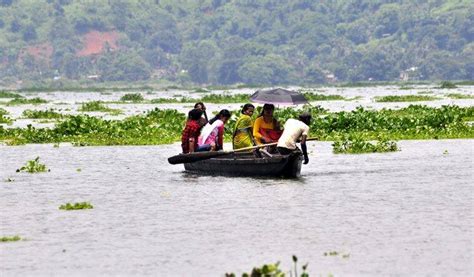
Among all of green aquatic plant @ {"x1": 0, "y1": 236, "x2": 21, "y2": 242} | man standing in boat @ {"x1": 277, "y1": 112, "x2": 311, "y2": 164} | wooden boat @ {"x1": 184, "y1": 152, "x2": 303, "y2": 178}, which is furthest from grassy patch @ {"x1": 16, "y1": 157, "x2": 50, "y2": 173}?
green aquatic plant @ {"x1": 0, "y1": 236, "x2": 21, "y2": 242}

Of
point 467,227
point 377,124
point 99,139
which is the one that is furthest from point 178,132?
point 467,227

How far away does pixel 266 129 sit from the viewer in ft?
97.7

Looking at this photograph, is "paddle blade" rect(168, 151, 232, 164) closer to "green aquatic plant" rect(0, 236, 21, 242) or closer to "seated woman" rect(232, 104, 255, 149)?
"seated woman" rect(232, 104, 255, 149)

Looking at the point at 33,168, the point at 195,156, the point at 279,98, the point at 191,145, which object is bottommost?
the point at 33,168

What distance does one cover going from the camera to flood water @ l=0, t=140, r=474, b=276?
58.2ft

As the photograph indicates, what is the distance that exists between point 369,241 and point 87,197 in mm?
9096

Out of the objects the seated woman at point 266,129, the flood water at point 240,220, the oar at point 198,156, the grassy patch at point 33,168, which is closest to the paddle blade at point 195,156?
the oar at point 198,156

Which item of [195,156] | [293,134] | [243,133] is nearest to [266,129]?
[243,133]

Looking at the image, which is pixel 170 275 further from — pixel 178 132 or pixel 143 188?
pixel 178 132

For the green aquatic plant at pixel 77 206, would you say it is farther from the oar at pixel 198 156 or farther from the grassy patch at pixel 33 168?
the grassy patch at pixel 33 168

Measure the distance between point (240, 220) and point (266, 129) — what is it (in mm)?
8093

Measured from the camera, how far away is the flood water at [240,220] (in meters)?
17.7

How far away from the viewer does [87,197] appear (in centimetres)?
2628

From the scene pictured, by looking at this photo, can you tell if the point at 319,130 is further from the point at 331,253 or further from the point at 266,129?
the point at 331,253
